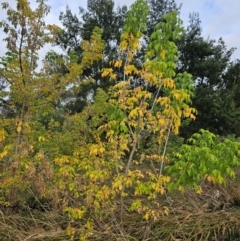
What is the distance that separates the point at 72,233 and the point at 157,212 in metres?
0.93

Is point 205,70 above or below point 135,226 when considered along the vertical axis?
above

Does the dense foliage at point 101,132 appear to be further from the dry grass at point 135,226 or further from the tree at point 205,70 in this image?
the tree at point 205,70

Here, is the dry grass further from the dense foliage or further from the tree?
the tree

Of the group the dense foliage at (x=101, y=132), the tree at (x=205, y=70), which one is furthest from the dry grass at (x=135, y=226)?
the tree at (x=205, y=70)

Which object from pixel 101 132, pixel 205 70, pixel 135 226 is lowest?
pixel 135 226

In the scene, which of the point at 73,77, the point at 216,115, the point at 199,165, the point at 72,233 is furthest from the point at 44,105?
the point at 216,115

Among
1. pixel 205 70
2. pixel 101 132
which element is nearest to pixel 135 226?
pixel 101 132

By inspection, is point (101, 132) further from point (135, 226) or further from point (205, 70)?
point (205, 70)

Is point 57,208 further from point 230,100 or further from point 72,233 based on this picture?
point 230,100

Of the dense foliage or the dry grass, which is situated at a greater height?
the dense foliage

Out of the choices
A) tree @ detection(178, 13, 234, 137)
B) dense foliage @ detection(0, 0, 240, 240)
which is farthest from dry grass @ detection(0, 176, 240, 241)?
tree @ detection(178, 13, 234, 137)

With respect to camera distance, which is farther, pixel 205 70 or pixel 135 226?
pixel 205 70

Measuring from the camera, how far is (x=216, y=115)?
1366 centimetres

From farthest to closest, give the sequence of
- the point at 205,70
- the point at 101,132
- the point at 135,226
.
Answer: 1. the point at 205,70
2. the point at 101,132
3. the point at 135,226
